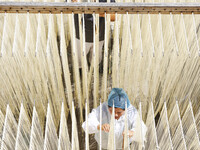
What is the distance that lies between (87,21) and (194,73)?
93 centimetres

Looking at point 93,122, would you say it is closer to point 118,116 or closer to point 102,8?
point 118,116

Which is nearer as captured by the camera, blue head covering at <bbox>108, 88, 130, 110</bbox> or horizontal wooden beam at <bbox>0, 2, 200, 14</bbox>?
horizontal wooden beam at <bbox>0, 2, 200, 14</bbox>

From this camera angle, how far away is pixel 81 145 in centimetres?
220

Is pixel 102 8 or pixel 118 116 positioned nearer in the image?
pixel 102 8

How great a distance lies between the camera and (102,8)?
1.49m

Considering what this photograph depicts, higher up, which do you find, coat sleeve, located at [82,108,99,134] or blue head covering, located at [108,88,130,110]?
blue head covering, located at [108,88,130,110]

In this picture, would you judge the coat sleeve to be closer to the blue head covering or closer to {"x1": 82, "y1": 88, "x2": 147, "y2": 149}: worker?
{"x1": 82, "y1": 88, "x2": 147, "y2": 149}: worker

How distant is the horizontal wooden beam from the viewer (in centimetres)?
146

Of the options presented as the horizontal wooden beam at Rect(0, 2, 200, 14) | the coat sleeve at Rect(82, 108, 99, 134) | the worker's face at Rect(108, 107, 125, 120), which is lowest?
the coat sleeve at Rect(82, 108, 99, 134)

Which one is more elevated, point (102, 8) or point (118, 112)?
point (102, 8)

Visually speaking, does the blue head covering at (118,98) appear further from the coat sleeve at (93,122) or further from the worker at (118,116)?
the coat sleeve at (93,122)

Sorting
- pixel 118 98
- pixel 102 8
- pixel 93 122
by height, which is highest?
pixel 102 8

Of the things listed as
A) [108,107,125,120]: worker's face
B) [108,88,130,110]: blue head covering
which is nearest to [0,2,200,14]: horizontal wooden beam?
[108,88,130,110]: blue head covering

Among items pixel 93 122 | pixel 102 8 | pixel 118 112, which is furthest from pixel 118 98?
pixel 102 8
